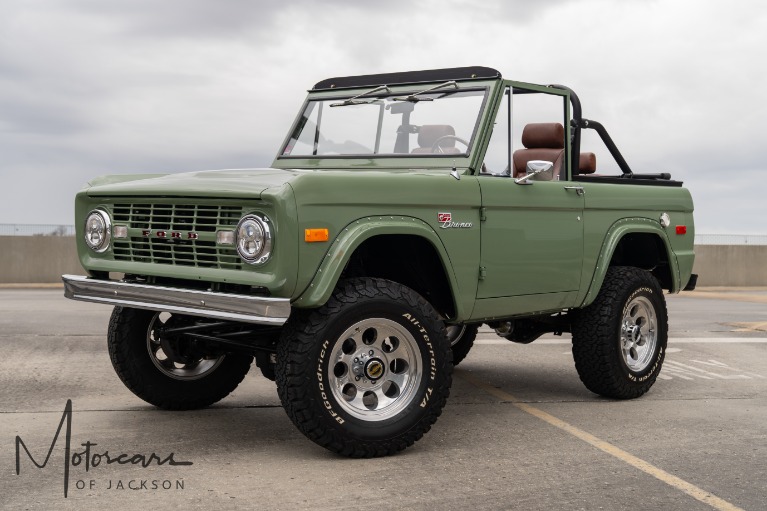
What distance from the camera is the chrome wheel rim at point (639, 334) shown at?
328 inches

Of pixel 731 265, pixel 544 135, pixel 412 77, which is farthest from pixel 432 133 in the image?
pixel 731 265

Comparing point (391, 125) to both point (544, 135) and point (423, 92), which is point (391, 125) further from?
point (544, 135)

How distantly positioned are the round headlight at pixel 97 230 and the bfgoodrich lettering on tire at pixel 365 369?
1556mm

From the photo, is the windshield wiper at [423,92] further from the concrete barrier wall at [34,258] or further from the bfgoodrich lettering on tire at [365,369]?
the concrete barrier wall at [34,258]

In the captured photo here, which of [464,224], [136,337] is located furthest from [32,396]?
[464,224]

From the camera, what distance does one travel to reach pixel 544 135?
8234 millimetres

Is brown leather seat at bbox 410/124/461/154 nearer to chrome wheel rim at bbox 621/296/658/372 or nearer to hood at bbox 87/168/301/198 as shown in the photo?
hood at bbox 87/168/301/198

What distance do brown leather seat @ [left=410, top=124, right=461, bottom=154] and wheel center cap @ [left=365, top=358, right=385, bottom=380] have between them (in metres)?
1.81

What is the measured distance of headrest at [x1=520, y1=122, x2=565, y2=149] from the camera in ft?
26.8

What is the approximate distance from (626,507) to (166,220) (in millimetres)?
3177

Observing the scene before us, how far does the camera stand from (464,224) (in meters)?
6.68

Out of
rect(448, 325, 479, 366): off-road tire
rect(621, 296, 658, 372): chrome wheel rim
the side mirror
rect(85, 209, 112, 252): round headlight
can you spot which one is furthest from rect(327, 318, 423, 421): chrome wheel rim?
rect(448, 325, 479, 366): off-road tire

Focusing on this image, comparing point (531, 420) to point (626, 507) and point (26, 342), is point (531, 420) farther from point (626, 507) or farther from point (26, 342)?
point (26, 342)

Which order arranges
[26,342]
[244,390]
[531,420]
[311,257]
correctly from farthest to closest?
[26,342] < [244,390] < [531,420] < [311,257]
